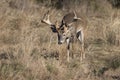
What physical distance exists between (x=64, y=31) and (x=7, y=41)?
279 cm

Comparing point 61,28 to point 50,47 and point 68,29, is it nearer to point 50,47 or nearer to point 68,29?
point 68,29

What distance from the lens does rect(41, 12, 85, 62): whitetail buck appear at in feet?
34.2

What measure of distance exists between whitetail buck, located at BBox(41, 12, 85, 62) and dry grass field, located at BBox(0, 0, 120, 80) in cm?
37

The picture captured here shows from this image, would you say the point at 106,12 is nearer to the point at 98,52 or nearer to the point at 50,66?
the point at 98,52

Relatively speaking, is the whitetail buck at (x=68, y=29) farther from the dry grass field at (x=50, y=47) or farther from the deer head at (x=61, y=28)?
the dry grass field at (x=50, y=47)

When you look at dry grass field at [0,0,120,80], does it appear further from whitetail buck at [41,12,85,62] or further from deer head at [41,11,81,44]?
deer head at [41,11,81,44]

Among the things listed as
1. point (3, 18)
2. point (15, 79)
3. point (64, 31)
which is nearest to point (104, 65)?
point (64, 31)

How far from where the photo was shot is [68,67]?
360 inches

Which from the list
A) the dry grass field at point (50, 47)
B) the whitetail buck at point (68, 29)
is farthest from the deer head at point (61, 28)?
the dry grass field at point (50, 47)

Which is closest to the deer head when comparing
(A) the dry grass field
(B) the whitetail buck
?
(B) the whitetail buck

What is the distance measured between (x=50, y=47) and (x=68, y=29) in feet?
4.35

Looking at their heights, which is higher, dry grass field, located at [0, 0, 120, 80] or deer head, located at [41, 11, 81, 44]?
deer head, located at [41, 11, 81, 44]

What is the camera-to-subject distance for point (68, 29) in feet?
34.7

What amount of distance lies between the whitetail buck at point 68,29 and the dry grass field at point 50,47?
37 cm
